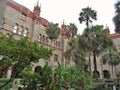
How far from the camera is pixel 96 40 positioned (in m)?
27.1

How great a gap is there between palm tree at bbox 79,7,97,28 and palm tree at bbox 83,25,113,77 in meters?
2.11

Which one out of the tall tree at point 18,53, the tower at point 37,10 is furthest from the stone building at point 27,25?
the tall tree at point 18,53

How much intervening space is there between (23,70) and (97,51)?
15.0m

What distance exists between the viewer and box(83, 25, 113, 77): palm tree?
87.8 feet

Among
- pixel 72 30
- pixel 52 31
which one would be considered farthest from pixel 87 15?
pixel 72 30

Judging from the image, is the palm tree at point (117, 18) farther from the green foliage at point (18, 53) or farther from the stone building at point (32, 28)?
the stone building at point (32, 28)

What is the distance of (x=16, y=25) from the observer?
32.8 meters

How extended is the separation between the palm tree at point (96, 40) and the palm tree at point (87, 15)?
211 cm

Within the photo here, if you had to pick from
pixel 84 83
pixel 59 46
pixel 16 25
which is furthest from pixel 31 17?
pixel 84 83

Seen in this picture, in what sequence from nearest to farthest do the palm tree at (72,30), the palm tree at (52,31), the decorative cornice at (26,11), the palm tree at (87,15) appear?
1. the palm tree at (87,15)
2. the decorative cornice at (26,11)
3. the palm tree at (52,31)
4. the palm tree at (72,30)

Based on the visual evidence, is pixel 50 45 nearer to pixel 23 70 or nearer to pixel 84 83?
pixel 84 83

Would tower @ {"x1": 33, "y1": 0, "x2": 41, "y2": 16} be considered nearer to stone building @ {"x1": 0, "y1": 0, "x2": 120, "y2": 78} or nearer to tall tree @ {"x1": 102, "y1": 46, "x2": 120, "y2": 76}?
stone building @ {"x1": 0, "y1": 0, "x2": 120, "y2": 78}

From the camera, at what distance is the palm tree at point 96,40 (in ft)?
87.8

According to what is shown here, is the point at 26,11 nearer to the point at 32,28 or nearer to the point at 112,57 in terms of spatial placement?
the point at 32,28
